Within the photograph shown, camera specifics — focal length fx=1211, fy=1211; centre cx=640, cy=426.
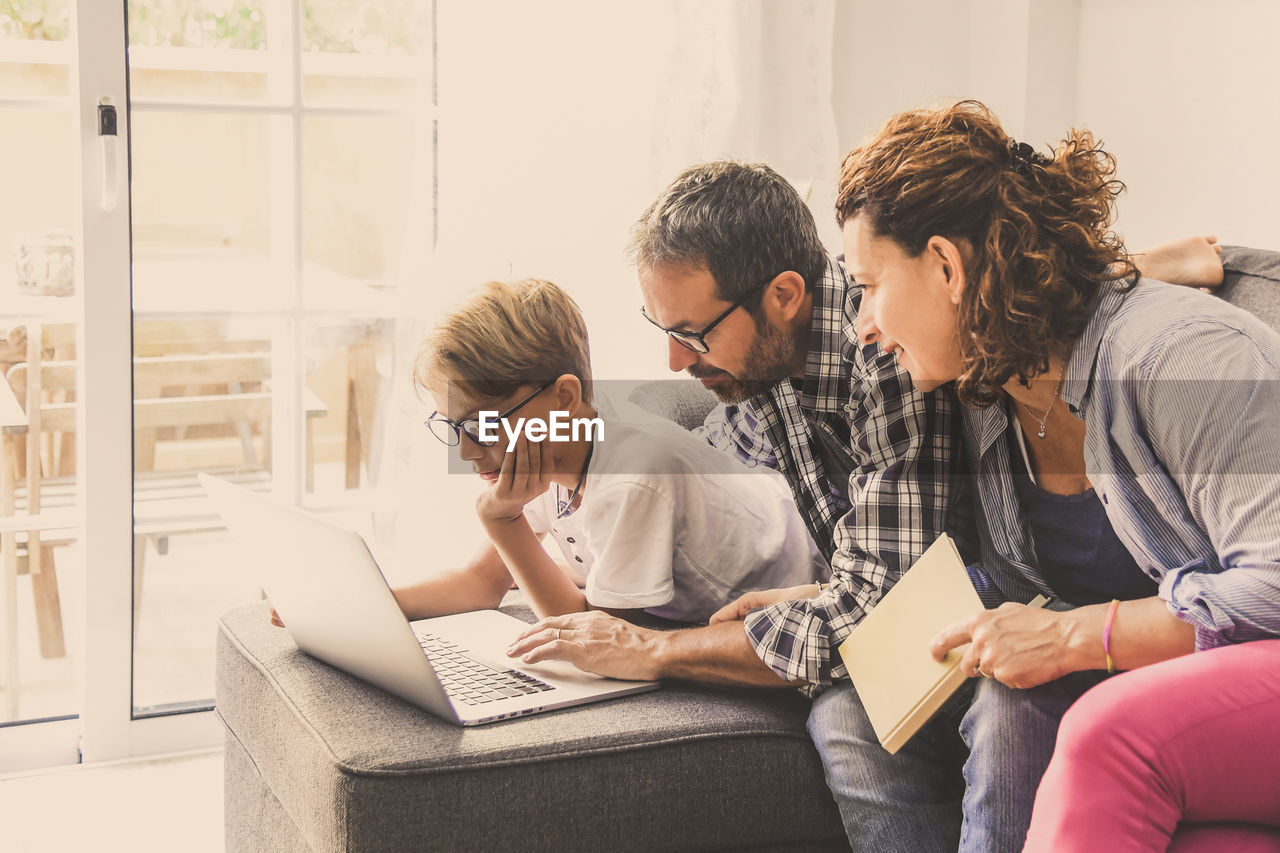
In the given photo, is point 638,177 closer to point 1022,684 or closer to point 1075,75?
point 1075,75

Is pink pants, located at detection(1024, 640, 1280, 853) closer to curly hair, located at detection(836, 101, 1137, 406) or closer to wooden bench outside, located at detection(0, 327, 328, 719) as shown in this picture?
curly hair, located at detection(836, 101, 1137, 406)

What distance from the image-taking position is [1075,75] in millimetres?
2721

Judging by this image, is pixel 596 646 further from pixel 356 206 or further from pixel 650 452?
pixel 356 206

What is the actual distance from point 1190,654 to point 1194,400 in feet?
0.74

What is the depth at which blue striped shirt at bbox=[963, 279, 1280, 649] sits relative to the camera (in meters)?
1.04

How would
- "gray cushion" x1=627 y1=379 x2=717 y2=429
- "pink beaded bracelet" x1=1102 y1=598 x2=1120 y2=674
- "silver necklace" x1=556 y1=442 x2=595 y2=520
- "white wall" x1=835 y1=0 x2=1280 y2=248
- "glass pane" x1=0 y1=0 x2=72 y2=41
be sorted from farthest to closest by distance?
1. "white wall" x1=835 y1=0 x2=1280 y2=248
2. "glass pane" x1=0 y1=0 x2=72 y2=41
3. "gray cushion" x1=627 y1=379 x2=717 y2=429
4. "silver necklace" x1=556 y1=442 x2=595 y2=520
5. "pink beaded bracelet" x1=1102 y1=598 x2=1120 y2=674

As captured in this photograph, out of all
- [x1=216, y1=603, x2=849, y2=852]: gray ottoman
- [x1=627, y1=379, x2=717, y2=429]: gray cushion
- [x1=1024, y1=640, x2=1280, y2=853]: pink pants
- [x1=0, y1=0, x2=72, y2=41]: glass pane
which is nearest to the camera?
[x1=1024, y1=640, x2=1280, y2=853]: pink pants

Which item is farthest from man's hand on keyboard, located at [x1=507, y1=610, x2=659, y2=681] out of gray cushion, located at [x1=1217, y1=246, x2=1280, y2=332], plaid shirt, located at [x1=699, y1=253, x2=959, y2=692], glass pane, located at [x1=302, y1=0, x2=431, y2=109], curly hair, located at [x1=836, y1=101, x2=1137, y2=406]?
glass pane, located at [x1=302, y1=0, x2=431, y2=109]

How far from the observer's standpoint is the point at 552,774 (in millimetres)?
1252

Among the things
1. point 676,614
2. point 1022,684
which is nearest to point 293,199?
point 676,614

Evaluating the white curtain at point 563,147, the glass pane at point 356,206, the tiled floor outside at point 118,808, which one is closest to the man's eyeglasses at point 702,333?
the white curtain at point 563,147

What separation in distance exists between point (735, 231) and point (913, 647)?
0.56 meters

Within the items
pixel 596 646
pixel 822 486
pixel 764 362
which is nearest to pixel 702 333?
pixel 764 362

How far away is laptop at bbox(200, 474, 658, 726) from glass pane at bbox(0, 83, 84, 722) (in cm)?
97
